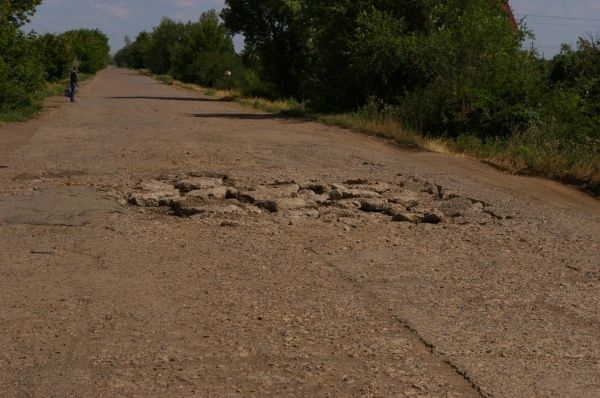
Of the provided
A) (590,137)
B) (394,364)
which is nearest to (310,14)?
(590,137)

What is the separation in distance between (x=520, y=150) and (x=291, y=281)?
9.80 metres

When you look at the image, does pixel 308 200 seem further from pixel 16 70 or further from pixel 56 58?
pixel 56 58

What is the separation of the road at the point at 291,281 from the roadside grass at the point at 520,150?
67 centimetres

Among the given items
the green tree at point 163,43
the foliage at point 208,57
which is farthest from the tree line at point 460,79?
the green tree at point 163,43

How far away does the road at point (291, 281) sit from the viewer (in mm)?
4625

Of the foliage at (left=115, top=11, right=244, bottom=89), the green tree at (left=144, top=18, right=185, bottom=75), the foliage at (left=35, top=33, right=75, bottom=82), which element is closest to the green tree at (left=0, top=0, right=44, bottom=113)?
the foliage at (left=115, top=11, right=244, bottom=89)

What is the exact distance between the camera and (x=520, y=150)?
1521 centimetres

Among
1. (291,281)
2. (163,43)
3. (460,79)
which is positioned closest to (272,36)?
(460,79)

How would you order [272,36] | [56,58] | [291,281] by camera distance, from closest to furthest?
[291,281]
[272,36]
[56,58]

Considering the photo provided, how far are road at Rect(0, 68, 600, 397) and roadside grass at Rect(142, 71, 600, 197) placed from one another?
67 cm

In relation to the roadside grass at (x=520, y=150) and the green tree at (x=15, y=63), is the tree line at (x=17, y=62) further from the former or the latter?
the roadside grass at (x=520, y=150)

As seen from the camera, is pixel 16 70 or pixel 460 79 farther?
pixel 16 70

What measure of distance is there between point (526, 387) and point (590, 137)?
44.8 feet

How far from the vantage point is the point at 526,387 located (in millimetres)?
4465
